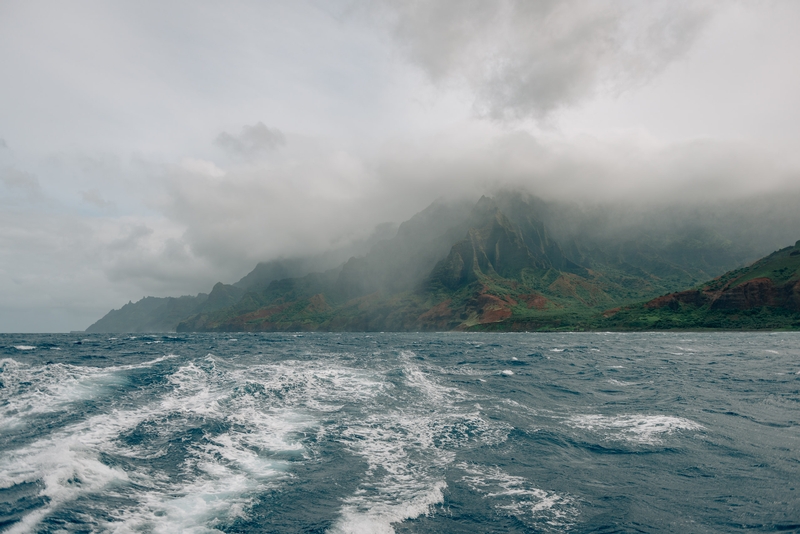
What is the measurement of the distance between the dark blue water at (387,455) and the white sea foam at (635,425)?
0.59 ft

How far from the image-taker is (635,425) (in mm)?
27578

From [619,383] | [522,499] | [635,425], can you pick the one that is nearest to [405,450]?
[522,499]

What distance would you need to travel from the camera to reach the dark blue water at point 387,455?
51.3 ft

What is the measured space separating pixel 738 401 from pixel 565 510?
90.6ft

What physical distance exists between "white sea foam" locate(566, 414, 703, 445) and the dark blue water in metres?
0.18

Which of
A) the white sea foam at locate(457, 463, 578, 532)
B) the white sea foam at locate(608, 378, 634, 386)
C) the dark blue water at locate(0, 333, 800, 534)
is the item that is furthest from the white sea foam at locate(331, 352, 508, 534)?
the white sea foam at locate(608, 378, 634, 386)

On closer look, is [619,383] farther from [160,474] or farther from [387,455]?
[160,474]

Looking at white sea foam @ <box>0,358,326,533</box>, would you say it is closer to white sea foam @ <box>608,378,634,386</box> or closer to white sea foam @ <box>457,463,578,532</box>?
white sea foam @ <box>457,463,578,532</box>

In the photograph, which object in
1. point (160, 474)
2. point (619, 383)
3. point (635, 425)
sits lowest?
point (619, 383)

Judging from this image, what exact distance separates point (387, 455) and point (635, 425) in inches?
656

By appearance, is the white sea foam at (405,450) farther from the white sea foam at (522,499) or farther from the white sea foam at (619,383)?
the white sea foam at (619,383)

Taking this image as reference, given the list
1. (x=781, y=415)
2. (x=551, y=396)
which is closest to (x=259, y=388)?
(x=551, y=396)

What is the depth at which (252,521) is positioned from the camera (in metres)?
15.6

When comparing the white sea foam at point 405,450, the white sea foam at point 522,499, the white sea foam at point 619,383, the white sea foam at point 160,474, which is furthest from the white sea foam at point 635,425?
the white sea foam at point 160,474
